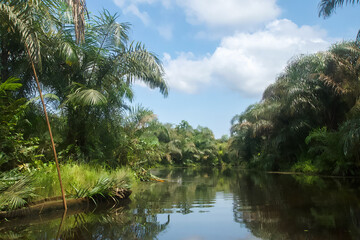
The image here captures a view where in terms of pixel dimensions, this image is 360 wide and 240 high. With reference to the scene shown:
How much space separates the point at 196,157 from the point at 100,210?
117 feet

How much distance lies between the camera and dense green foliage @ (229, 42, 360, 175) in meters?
12.4

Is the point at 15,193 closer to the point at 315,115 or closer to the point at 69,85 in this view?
the point at 69,85

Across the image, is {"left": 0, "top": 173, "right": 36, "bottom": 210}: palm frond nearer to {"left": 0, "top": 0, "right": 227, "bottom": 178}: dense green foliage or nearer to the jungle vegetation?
the jungle vegetation

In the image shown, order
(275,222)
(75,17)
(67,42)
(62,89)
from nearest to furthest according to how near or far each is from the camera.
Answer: (275,222), (75,17), (67,42), (62,89)

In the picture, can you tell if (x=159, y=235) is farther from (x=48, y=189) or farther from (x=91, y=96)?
(x=91, y=96)

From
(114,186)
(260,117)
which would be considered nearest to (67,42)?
(114,186)

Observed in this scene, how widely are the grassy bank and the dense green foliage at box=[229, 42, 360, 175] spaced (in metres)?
8.77

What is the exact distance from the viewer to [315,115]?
16875 mm

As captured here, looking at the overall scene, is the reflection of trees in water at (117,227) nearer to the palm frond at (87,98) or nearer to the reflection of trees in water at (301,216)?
the reflection of trees in water at (301,216)

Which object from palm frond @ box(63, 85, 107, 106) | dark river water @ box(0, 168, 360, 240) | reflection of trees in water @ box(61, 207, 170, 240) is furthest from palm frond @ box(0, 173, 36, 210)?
palm frond @ box(63, 85, 107, 106)

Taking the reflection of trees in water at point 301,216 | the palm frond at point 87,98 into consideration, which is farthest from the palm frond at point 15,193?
the reflection of trees in water at point 301,216

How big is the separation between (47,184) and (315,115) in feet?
51.4

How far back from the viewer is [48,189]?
5617 millimetres

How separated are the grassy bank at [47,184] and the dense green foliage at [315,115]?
8771 mm
